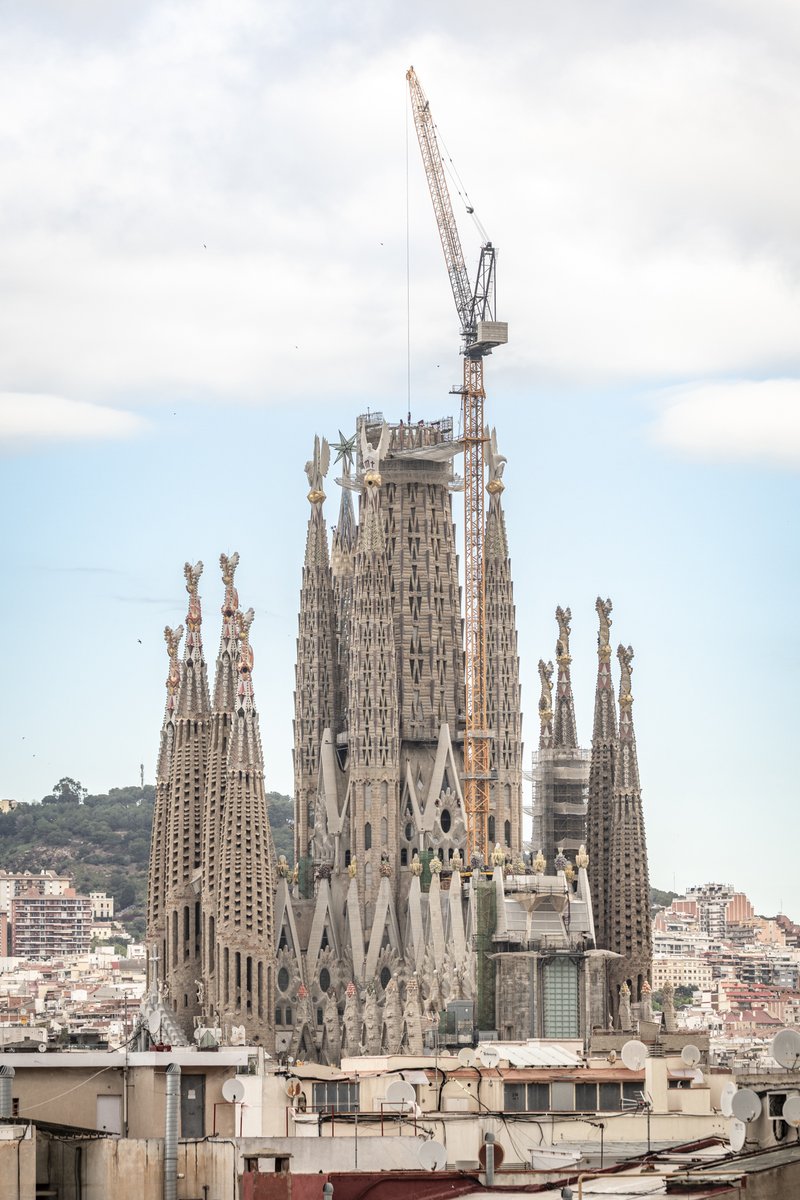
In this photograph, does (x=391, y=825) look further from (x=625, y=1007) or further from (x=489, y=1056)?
(x=489, y=1056)

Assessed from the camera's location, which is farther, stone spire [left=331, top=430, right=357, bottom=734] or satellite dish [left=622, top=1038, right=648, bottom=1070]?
stone spire [left=331, top=430, right=357, bottom=734]

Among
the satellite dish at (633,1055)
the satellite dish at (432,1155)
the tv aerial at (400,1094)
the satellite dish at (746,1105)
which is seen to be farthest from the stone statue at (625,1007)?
the satellite dish at (746,1105)

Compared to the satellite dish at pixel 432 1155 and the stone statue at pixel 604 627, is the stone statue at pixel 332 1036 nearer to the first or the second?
the stone statue at pixel 604 627

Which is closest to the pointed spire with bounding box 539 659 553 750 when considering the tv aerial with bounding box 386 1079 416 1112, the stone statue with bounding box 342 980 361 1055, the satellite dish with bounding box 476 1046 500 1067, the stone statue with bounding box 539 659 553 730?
the stone statue with bounding box 539 659 553 730

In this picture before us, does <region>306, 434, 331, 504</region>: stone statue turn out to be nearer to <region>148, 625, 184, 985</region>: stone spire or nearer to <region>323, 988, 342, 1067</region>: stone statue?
<region>148, 625, 184, 985</region>: stone spire

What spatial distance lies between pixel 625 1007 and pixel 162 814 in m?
21.7

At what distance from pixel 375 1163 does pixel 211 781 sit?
86.8 m

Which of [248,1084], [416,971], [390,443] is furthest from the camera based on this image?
[390,443]

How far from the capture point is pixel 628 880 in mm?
148750

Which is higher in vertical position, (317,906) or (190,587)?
(190,587)

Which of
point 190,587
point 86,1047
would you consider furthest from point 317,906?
point 86,1047

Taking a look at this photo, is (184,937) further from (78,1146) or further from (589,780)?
(78,1146)

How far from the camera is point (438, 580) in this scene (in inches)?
5802

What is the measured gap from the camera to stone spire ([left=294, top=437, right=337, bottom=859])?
146750 mm
